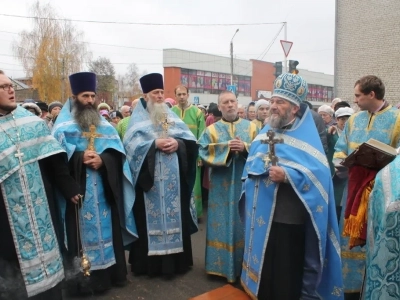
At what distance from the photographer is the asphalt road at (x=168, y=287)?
13.3 feet

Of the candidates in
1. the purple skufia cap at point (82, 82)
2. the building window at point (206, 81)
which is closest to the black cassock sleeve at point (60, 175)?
the purple skufia cap at point (82, 82)

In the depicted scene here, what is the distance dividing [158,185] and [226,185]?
2.39 feet

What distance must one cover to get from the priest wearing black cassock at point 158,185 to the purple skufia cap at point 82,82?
678mm

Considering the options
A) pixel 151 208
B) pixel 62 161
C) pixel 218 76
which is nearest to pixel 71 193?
pixel 62 161

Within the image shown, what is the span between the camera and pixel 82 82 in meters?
4.08

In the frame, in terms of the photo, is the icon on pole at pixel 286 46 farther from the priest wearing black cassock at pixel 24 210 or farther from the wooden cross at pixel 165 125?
the priest wearing black cassock at pixel 24 210

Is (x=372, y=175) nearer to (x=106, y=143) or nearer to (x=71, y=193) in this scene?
(x=71, y=193)

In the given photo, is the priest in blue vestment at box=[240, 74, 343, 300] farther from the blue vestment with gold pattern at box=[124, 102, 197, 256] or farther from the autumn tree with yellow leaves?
the autumn tree with yellow leaves

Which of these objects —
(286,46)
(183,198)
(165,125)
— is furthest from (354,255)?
(286,46)

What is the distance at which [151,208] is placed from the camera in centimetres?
445

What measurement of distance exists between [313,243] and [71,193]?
196 cm

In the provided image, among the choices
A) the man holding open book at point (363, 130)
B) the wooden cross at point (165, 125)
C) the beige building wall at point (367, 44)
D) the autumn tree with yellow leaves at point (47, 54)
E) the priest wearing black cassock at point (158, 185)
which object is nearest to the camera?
the man holding open book at point (363, 130)

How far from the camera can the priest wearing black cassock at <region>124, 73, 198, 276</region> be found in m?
4.41

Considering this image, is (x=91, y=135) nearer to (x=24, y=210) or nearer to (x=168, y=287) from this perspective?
(x=24, y=210)
